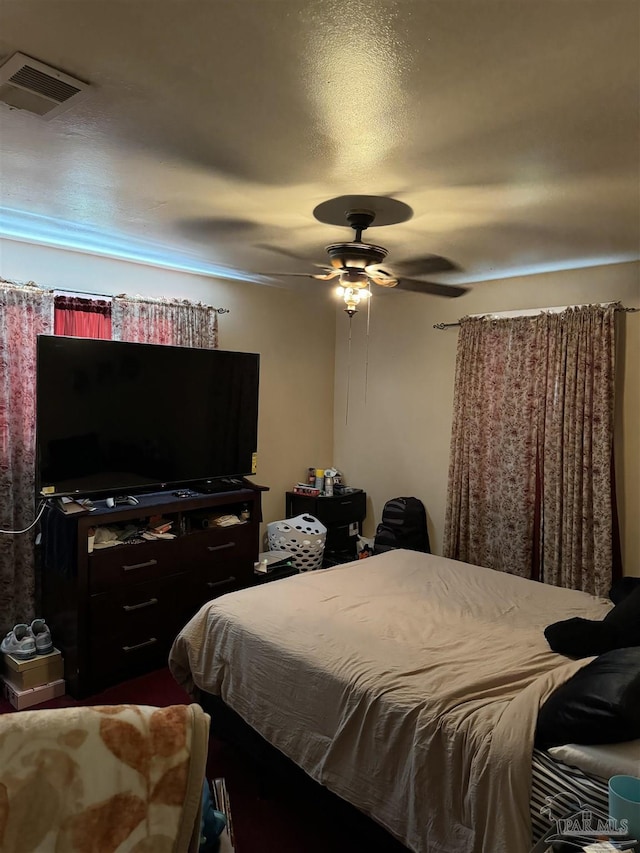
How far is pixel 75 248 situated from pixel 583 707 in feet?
11.6

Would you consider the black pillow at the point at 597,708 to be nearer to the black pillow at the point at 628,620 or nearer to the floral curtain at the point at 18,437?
the black pillow at the point at 628,620

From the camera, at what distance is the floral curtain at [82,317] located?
3457mm

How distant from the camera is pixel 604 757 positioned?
1558mm

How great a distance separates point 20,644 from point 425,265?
3.37 m

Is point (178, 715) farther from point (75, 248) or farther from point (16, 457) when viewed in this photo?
point (75, 248)

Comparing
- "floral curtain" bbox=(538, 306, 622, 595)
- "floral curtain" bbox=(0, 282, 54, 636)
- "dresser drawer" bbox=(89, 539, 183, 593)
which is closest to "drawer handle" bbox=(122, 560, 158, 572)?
"dresser drawer" bbox=(89, 539, 183, 593)

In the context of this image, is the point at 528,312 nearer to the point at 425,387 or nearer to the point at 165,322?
the point at 425,387

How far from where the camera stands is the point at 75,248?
3514 millimetres

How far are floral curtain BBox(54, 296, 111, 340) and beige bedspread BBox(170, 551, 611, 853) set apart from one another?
77.8 inches

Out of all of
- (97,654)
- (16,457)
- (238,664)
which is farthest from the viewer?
(16,457)

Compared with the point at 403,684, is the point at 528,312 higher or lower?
higher

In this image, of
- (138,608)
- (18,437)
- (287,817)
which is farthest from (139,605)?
(287,817)

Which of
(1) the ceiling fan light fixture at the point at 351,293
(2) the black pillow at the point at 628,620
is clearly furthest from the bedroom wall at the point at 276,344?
(2) the black pillow at the point at 628,620

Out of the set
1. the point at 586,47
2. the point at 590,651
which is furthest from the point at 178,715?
the point at 586,47
